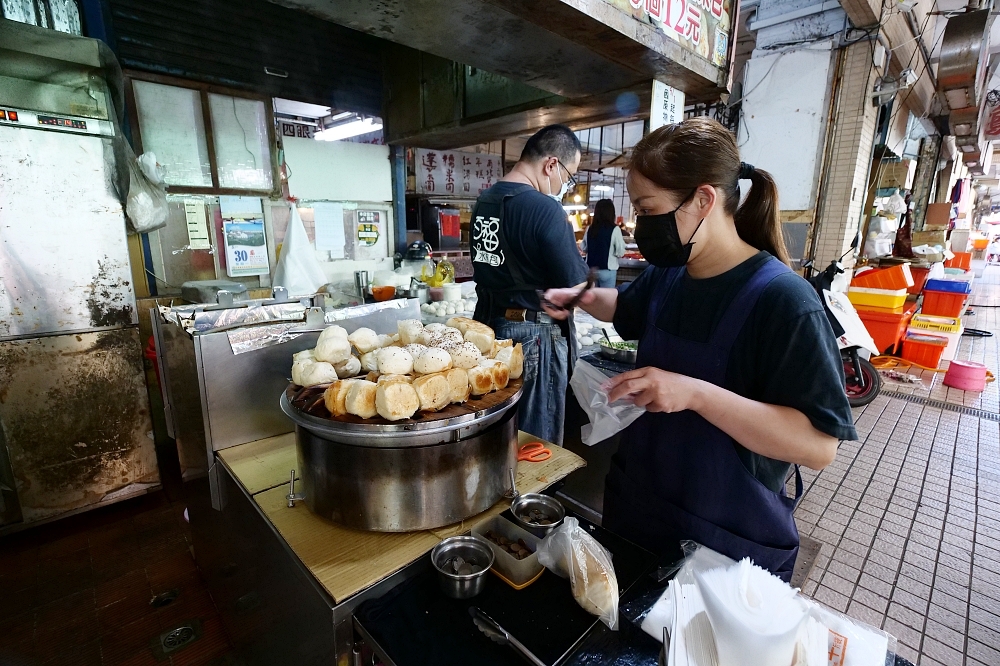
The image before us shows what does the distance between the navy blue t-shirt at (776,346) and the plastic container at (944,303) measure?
8837mm

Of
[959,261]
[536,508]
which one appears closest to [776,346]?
[536,508]

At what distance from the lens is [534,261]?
296 centimetres

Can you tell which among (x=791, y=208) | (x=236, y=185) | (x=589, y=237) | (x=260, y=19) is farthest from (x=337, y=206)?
(x=791, y=208)

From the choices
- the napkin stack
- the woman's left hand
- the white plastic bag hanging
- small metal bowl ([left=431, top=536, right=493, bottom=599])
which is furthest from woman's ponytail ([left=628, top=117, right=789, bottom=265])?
the white plastic bag hanging

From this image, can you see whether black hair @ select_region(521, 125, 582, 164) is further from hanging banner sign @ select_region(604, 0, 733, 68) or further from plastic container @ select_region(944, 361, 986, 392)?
plastic container @ select_region(944, 361, 986, 392)

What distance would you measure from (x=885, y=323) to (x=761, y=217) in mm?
7041

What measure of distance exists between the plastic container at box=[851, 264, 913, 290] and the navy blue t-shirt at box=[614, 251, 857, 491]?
6616mm

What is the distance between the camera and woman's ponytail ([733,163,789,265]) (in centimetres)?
148

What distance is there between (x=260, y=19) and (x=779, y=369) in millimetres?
5598

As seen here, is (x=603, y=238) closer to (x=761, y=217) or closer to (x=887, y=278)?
(x=887, y=278)

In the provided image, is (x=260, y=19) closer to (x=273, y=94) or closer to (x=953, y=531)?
(x=273, y=94)

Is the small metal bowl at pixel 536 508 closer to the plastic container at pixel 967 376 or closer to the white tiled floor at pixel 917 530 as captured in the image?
the white tiled floor at pixel 917 530

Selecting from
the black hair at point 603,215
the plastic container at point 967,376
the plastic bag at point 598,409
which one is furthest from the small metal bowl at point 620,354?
the plastic container at point 967,376

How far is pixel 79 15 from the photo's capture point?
11.3ft
